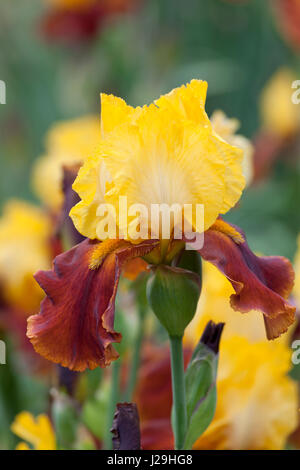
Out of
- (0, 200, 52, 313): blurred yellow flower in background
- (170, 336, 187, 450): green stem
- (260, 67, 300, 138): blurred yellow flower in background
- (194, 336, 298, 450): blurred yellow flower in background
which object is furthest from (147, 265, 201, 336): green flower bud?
(260, 67, 300, 138): blurred yellow flower in background

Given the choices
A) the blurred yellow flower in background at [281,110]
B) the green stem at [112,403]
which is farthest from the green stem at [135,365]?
the blurred yellow flower in background at [281,110]

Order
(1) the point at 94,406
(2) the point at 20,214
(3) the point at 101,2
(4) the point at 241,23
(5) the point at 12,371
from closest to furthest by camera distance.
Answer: (1) the point at 94,406
(5) the point at 12,371
(2) the point at 20,214
(3) the point at 101,2
(4) the point at 241,23

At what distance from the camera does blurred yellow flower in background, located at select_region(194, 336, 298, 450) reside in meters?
0.62

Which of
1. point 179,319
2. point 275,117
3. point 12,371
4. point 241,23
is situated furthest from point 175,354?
point 241,23

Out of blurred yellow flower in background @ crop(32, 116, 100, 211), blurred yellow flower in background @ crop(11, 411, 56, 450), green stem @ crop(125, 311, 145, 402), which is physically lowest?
blurred yellow flower in background @ crop(11, 411, 56, 450)

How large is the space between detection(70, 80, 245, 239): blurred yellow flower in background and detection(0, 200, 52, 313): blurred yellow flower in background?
1.87 ft

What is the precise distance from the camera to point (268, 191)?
156 cm

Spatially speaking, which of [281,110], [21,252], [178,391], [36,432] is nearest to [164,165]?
[178,391]

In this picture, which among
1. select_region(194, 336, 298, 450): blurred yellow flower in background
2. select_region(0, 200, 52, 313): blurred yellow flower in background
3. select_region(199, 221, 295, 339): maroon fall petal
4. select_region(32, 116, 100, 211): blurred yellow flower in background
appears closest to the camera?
select_region(199, 221, 295, 339): maroon fall petal

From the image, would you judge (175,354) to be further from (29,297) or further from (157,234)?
(29,297)

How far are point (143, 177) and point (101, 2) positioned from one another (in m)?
1.54

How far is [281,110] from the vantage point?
69.2 inches

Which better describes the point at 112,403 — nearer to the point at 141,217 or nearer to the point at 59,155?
the point at 141,217

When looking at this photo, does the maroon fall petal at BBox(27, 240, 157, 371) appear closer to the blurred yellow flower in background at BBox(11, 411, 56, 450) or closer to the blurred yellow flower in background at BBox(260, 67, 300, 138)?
the blurred yellow flower in background at BBox(11, 411, 56, 450)
